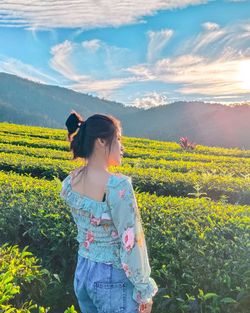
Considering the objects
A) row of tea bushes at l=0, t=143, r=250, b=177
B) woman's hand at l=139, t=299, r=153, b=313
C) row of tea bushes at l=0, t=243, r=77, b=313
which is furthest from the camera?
row of tea bushes at l=0, t=143, r=250, b=177

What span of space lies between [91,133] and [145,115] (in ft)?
475

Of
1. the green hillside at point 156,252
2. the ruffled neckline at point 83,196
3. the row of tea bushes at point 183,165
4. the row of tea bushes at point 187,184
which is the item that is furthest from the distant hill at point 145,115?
the ruffled neckline at point 83,196

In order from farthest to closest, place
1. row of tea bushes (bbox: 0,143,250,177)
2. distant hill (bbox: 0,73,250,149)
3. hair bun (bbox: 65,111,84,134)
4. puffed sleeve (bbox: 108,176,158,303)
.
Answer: distant hill (bbox: 0,73,250,149) < row of tea bushes (bbox: 0,143,250,177) < hair bun (bbox: 65,111,84,134) < puffed sleeve (bbox: 108,176,158,303)

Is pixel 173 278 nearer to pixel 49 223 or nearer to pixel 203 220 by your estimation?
pixel 203 220

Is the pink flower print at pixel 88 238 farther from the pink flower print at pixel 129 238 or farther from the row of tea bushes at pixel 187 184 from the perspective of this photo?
the row of tea bushes at pixel 187 184

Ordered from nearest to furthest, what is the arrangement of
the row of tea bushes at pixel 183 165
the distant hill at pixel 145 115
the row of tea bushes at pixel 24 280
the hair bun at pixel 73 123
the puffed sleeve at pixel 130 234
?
1. the puffed sleeve at pixel 130 234
2. the hair bun at pixel 73 123
3. the row of tea bushes at pixel 24 280
4. the row of tea bushes at pixel 183 165
5. the distant hill at pixel 145 115

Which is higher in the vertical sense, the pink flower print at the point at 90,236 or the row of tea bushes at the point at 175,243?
the pink flower print at the point at 90,236

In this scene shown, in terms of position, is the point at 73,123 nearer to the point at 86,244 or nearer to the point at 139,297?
the point at 86,244

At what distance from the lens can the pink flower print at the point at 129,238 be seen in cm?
322

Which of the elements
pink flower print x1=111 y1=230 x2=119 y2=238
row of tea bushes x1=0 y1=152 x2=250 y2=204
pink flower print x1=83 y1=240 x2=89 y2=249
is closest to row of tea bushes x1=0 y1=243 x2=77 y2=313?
pink flower print x1=83 y1=240 x2=89 y2=249

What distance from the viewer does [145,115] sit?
484 feet

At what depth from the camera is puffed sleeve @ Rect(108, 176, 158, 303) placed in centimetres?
322

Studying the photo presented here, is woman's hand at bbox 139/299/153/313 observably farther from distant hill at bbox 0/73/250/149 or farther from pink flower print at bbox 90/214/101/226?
distant hill at bbox 0/73/250/149

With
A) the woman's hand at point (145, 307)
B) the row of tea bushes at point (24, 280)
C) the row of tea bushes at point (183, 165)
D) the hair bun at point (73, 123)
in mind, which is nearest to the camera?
the woman's hand at point (145, 307)
